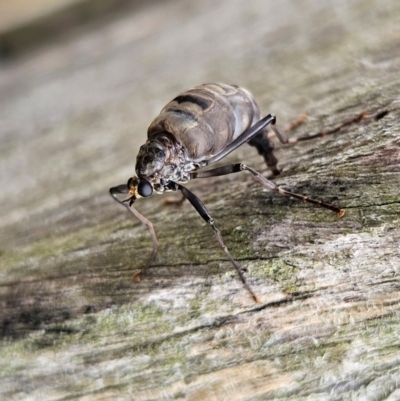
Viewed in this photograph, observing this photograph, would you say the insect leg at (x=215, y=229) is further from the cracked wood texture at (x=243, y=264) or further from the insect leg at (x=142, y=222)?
the insect leg at (x=142, y=222)

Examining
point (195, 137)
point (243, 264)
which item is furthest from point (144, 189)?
point (243, 264)

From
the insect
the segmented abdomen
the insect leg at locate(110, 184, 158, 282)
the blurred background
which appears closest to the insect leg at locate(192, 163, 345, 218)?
the insect

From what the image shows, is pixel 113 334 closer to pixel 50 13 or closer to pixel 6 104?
pixel 6 104

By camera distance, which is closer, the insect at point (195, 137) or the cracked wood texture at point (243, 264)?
the cracked wood texture at point (243, 264)

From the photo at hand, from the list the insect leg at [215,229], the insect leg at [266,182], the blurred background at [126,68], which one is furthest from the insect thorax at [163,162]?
the blurred background at [126,68]

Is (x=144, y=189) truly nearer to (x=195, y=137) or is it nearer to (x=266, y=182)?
(x=195, y=137)

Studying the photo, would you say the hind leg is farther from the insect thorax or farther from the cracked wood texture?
the insect thorax
